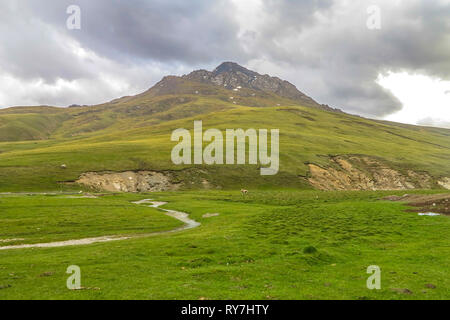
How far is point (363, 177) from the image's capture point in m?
135

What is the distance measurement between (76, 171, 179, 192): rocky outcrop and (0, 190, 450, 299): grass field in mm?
54875

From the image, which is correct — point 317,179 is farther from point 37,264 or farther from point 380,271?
point 37,264

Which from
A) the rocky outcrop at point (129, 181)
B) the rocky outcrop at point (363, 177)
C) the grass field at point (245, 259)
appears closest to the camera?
the grass field at point (245, 259)

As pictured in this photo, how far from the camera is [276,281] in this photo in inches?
852

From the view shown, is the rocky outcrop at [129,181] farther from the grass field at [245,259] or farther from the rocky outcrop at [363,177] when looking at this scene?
the rocky outcrop at [363,177]

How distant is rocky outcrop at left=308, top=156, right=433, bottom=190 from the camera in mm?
127062

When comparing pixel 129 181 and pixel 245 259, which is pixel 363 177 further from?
pixel 245 259

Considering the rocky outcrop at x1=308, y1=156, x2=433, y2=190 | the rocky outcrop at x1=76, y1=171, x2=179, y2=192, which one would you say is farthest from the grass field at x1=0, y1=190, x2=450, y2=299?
the rocky outcrop at x1=308, y1=156, x2=433, y2=190

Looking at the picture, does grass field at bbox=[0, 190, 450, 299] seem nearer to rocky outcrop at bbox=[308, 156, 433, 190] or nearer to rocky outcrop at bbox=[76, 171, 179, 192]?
rocky outcrop at bbox=[76, 171, 179, 192]

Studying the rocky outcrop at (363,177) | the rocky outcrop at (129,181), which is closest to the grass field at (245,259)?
the rocky outcrop at (129,181)

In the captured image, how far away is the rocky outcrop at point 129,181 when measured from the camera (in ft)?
352

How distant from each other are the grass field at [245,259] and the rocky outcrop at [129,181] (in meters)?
54.9

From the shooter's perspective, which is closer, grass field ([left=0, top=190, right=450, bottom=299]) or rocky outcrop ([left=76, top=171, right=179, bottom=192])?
grass field ([left=0, top=190, right=450, bottom=299])
